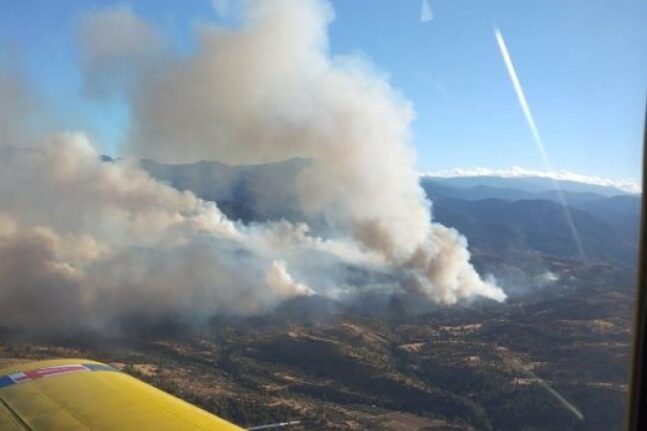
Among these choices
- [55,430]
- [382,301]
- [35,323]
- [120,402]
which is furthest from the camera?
[382,301]

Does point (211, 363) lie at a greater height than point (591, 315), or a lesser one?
lesser

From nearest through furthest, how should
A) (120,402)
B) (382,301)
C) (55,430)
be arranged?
(55,430)
(120,402)
(382,301)

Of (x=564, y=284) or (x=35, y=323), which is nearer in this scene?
(x=35, y=323)

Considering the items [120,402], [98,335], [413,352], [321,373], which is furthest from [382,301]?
[120,402]

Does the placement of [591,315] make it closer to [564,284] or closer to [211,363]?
[564,284]

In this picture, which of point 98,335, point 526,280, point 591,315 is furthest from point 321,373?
point 526,280

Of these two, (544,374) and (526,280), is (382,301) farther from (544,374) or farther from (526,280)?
(544,374)

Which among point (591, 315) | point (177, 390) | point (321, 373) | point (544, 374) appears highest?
point (591, 315)
